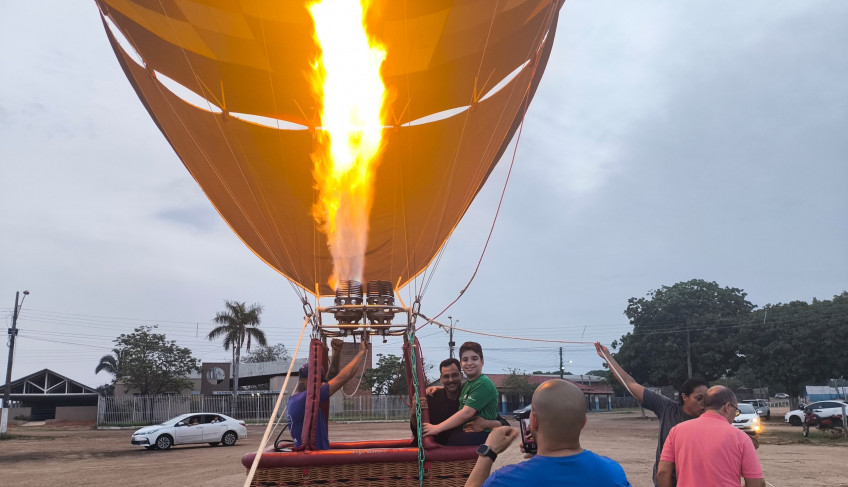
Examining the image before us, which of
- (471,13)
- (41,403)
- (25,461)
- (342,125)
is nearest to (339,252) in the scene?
(342,125)

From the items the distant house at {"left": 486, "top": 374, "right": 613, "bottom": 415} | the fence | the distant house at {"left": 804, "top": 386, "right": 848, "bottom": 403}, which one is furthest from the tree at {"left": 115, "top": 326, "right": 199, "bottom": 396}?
the distant house at {"left": 804, "top": 386, "right": 848, "bottom": 403}

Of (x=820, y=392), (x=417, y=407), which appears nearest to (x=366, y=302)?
(x=417, y=407)

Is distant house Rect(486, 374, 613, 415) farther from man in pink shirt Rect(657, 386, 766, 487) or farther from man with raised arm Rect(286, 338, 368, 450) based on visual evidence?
man in pink shirt Rect(657, 386, 766, 487)

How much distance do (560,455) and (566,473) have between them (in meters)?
0.05

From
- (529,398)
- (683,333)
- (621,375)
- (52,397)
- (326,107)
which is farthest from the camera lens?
(529,398)

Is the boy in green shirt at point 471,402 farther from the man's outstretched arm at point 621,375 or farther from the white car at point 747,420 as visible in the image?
the white car at point 747,420

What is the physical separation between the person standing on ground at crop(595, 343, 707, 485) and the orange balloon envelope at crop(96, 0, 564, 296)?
3.36 metres

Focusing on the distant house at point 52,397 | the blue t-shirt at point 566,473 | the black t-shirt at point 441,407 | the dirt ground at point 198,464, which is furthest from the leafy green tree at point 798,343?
the distant house at point 52,397

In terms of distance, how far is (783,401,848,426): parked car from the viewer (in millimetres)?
21453

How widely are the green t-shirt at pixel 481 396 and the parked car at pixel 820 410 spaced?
20505 mm

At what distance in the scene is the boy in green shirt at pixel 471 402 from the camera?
394 centimetres

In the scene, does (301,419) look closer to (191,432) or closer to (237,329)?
(191,432)

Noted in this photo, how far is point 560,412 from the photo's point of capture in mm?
1902

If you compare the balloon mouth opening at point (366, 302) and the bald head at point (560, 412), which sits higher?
the balloon mouth opening at point (366, 302)
